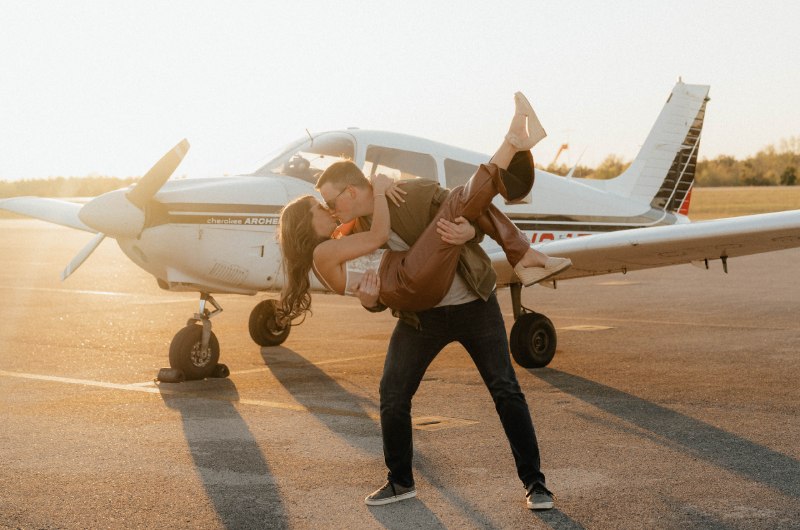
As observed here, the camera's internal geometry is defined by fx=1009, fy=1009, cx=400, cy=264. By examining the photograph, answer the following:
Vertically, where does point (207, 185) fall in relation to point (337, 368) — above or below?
above

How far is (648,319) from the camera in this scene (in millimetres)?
12586

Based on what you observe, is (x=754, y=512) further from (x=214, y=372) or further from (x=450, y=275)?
(x=214, y=372)

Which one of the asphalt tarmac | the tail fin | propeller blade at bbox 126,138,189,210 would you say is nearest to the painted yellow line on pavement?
the asphalt tarmac

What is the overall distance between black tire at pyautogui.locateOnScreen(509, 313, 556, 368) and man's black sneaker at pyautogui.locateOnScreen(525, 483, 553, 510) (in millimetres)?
4458

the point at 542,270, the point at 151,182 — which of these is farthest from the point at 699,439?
the point at 151,182

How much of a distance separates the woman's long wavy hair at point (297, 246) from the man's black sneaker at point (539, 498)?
133 cm

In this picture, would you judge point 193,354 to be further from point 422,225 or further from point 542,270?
point 542,270

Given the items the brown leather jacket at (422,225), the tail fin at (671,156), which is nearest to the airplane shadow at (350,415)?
the brown leather jacket at (422,225)

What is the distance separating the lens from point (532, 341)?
359 inches

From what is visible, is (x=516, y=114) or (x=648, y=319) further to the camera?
(x=648, y=319)

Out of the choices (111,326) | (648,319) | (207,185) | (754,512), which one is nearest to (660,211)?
(648,319)

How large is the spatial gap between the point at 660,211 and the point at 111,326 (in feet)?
22.1

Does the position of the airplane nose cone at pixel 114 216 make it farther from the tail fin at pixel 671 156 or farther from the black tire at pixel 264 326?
the tail fin at pixel 671 156

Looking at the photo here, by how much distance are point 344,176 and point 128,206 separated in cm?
416
